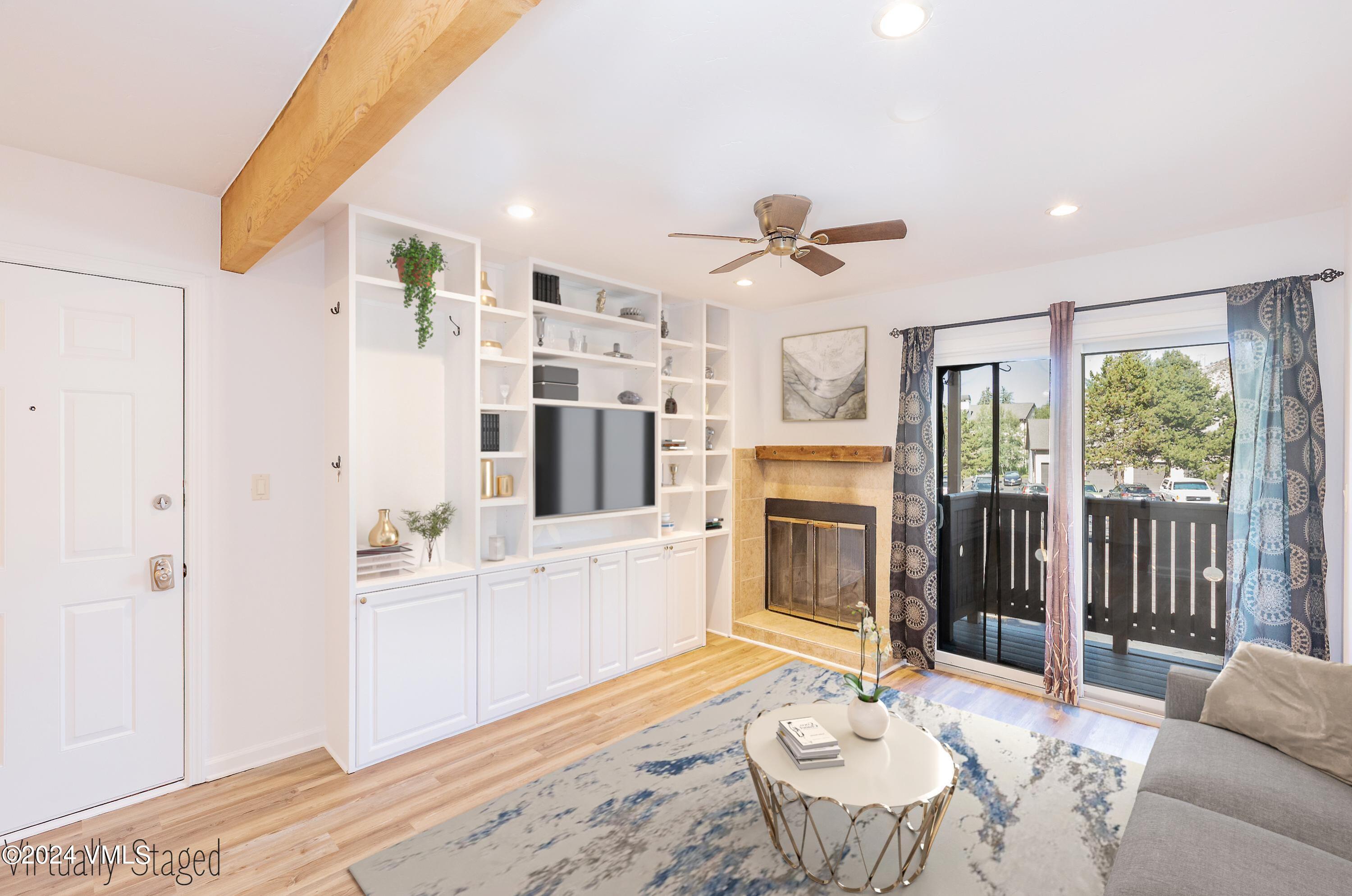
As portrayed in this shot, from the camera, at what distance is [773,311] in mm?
5188

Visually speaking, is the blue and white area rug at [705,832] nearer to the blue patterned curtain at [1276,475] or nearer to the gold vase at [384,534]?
the blue patterned curtain at [1276,475]

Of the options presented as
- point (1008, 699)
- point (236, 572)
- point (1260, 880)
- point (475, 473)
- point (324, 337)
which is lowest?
point (1008, 699)

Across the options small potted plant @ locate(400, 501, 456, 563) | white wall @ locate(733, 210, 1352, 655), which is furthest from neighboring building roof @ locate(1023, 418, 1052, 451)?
small potted plant @ locate(400, 501, 456, 563)

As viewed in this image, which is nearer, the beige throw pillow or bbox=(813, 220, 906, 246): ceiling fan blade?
the beige throw pillow

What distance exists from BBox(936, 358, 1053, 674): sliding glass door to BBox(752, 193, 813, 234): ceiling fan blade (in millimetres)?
2119

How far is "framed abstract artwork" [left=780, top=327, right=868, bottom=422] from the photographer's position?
15.1 feet

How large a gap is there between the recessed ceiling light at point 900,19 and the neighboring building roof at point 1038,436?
2874 mm

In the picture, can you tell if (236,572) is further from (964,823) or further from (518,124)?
(964,823)

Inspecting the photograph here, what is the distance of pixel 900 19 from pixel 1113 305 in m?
2.68

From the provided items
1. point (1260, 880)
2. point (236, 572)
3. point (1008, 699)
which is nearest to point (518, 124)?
point (236, 572)

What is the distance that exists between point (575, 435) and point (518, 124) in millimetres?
2074

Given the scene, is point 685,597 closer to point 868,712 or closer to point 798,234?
point 868,712

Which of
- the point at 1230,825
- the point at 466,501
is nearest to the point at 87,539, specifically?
the point at 466,501

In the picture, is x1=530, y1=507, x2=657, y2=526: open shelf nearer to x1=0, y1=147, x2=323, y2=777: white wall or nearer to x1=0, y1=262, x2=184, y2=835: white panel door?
x1=0, y1=147, x2=323, y2=777: white wall
